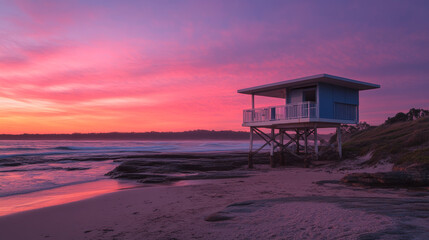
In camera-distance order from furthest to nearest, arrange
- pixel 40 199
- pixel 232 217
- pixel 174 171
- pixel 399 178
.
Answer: pixel 174 171
pixel 40 199
pixel 399 178
pixel 232 217

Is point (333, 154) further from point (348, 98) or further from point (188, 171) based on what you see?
point (188, 171)

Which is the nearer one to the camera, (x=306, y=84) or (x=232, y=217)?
(x=232, y=217)

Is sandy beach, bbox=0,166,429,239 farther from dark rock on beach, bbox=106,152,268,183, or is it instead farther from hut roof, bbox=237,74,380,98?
hut roof, bbox=237,74,380,98

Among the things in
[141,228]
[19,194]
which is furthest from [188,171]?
[141,228]

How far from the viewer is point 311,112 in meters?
18.2

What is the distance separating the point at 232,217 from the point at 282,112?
13913 millimetres

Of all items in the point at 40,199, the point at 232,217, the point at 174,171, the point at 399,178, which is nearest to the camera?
the point at 232,217

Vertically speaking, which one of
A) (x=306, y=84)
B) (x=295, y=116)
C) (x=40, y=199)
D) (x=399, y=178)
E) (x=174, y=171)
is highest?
(x=306, y=84)

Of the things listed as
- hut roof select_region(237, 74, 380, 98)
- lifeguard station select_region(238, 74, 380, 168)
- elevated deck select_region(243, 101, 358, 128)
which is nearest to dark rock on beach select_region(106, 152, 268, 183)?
lifeguard station select_region(238, 74, 380, 168)

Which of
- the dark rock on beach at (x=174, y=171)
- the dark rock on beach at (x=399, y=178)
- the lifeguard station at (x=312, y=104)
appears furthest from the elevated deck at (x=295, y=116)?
the dark rock on beach at (x=399, y=178)

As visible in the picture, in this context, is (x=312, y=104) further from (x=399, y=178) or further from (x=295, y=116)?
(x=399, y=178)

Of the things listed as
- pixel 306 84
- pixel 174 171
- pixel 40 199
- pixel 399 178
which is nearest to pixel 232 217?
pixel 399 178

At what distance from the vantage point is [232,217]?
639cm

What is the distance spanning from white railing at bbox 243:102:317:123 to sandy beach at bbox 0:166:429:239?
27.4 feet
